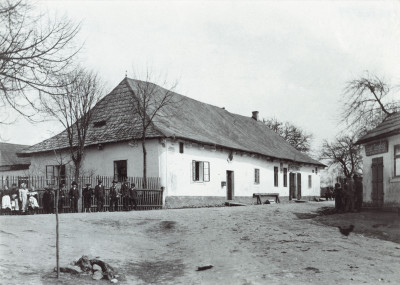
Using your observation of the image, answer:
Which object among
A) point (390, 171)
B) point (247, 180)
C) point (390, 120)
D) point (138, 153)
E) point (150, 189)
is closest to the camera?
point (390, 171)

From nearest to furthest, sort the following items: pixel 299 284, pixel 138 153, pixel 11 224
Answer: pixel 299 284, pixel 11 224, pixel 138 153

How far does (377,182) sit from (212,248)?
10.3 metres

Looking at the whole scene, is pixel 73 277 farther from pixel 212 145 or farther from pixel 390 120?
pixel 212 145

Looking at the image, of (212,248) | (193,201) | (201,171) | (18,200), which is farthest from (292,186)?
A: (212,248)

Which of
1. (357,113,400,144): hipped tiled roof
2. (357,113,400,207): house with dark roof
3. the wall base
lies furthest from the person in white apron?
(357,113,400,144): hipped tiled roof

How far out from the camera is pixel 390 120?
19.9 meters

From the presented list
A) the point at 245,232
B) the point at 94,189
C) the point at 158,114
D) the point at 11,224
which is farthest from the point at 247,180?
the point at 11,224

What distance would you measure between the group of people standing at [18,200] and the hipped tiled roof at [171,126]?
7.10 metres

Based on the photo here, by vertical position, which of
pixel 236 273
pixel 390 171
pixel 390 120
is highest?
pixel 390 120

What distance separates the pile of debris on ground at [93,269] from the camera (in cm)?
907

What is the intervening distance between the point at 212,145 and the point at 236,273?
18739 mm

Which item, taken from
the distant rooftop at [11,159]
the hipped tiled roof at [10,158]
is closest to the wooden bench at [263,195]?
the distant rooftop at [11,159]

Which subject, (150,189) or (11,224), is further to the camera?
(150,189)

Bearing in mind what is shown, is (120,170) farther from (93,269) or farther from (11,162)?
(11,162)
